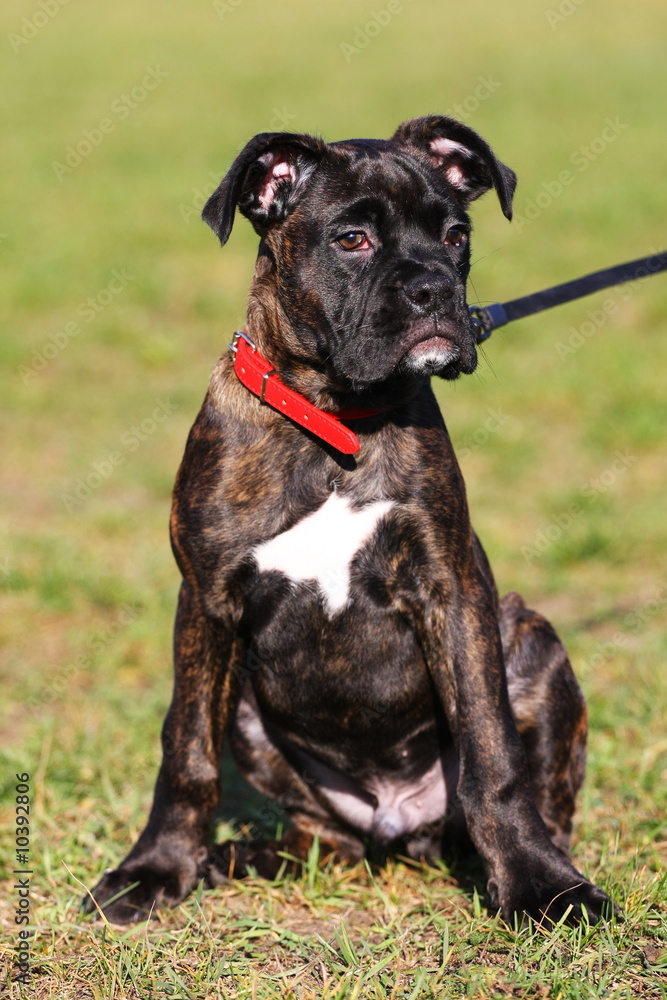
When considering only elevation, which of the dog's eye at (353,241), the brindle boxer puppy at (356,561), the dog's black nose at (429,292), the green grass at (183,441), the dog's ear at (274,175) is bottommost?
the green grass at (183,441)

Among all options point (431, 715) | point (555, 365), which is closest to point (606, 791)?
point (431, 715)

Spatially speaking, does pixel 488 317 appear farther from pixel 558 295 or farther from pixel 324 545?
pixel 324 545

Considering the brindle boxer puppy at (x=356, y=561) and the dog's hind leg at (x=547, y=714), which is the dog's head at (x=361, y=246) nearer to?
the brindle boxer puppy at (x=356, y=561)

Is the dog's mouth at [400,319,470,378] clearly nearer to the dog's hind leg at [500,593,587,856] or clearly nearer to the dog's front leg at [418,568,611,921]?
the dog's front leg at [418,568,611,921]

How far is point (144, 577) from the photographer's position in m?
6.23

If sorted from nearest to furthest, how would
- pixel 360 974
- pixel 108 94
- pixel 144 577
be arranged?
1. pixel 360 974
2. pixel 144 577
3. pixel 108 94

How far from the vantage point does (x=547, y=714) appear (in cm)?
351

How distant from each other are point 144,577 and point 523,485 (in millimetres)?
2751

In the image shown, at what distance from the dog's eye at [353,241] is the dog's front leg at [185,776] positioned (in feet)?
3.66

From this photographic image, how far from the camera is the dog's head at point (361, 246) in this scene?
310 cm

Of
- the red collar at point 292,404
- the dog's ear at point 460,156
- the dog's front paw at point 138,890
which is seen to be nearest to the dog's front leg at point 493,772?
the red collar at point 292,404

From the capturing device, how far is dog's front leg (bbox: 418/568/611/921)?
307 cm

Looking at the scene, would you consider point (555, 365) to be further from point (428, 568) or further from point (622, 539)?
point (428, 568)

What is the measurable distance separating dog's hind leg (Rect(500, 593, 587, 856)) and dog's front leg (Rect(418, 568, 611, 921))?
13.1 inches
